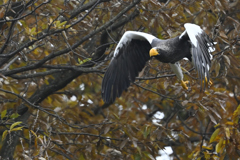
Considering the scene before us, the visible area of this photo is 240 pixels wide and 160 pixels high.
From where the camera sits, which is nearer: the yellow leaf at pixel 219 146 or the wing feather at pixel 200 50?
the wing feather at pixel 200 50

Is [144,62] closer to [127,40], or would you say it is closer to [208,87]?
[127,40]

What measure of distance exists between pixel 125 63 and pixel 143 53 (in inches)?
11.1

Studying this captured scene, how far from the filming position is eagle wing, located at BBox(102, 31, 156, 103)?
5.11m

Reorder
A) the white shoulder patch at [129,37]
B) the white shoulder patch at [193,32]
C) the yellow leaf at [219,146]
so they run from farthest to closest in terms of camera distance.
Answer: the white shoulder patch at [129,37] < the yellow leaf at [219,146] < the white shoulder patch at [193,32]

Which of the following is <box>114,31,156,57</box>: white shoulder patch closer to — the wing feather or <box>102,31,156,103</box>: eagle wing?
<box>102,31,156,103</box>: eagle wing

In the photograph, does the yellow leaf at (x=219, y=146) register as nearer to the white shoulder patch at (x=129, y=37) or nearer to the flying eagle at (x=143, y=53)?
the flying eagle at (x=143, y=53)

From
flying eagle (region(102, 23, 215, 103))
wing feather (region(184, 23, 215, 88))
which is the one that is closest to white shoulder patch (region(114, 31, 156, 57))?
flying eagle (region(102, 23, 215, 103))

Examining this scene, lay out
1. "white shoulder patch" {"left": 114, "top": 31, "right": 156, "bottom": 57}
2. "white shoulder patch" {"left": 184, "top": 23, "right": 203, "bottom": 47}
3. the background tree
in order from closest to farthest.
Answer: "white shoulder patch" {"left": 184, "top": 23, "right": 203, "bottom": 47} < the background tree < "white shoulder patch" {"left": 114, "top": 31, "right": 156, "bottom": 57}

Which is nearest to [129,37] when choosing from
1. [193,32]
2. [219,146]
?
[193,32]

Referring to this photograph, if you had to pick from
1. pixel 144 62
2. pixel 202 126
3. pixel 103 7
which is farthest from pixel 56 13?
pixel 202 126

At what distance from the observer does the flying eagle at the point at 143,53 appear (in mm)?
4330

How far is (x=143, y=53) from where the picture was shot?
212 inches

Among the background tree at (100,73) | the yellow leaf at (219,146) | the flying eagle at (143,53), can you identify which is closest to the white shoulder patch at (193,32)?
the flying eagle at (143,53)

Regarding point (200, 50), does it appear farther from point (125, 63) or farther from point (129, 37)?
point (125, 63)
